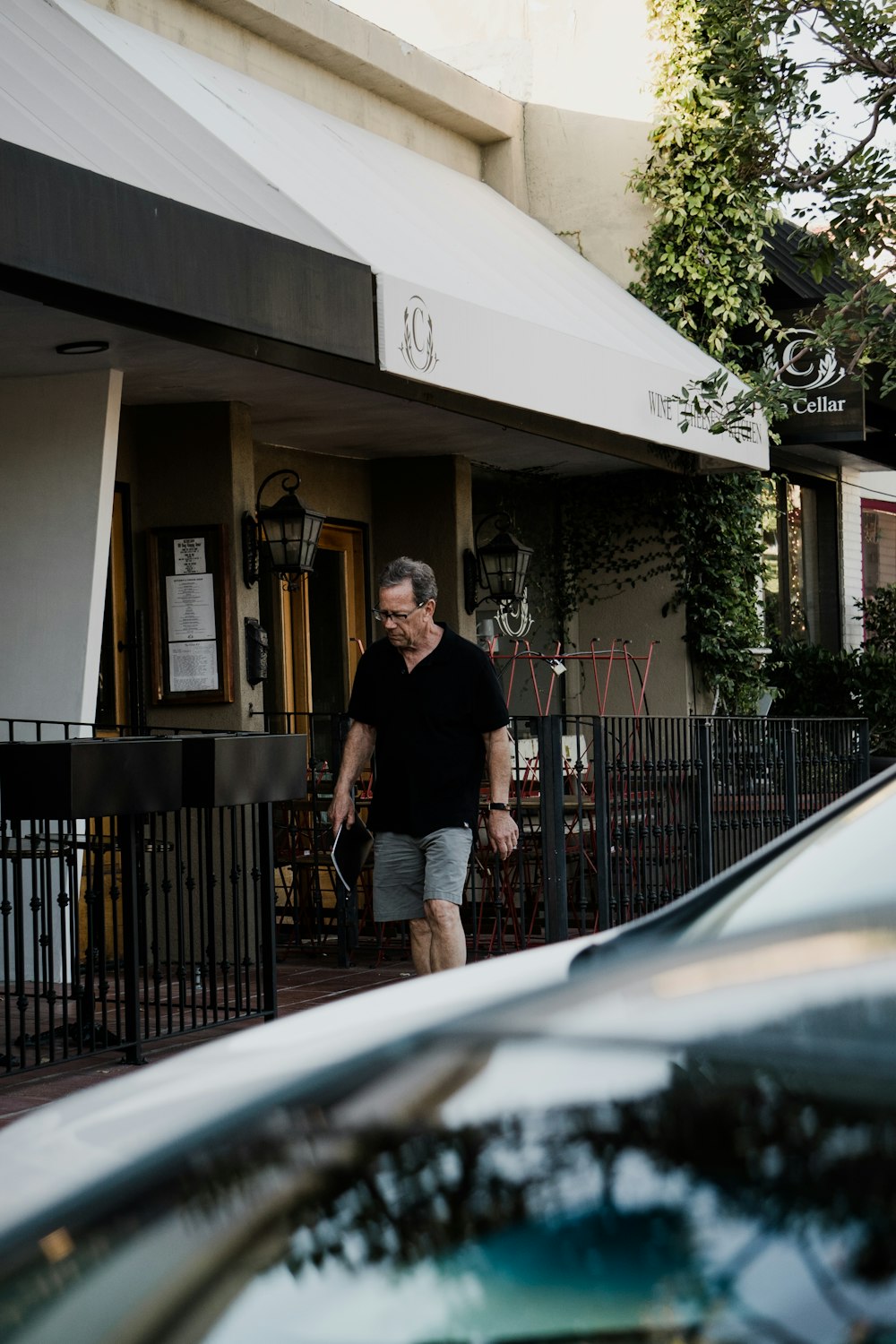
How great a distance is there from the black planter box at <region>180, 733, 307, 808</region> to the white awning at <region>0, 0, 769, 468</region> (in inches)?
92.0

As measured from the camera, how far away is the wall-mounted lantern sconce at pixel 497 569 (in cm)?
1238

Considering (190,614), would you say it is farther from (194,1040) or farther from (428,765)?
(428,765)

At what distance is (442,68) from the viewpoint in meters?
12.5

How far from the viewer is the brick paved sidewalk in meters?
5.90

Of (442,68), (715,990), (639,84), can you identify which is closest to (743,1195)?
(715,990)

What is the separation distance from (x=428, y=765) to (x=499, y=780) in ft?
0.99

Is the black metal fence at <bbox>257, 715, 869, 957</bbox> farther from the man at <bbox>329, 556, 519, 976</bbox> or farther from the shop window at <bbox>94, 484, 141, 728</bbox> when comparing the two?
the man at <bbox>329, 556, 519, 976</bbox>

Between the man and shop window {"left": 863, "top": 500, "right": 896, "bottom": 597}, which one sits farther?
shop window {"left": 863, "top": 500, "right": 896, "bottom": 597}

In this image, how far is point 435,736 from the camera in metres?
6.14

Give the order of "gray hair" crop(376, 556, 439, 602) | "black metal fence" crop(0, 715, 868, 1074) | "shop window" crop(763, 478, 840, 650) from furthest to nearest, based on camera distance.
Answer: "shop window" crop(763, 478, 840, 650), "black metal fence" crop(0, 715, 868, 1074), "gray hair" crop(376, 556, 439, 602)

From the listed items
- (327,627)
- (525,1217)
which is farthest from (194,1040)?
(525,1217)

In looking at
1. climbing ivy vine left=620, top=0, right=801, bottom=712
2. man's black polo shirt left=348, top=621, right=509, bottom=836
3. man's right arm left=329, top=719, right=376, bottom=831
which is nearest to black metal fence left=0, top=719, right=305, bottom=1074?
man's right arm left=329, top=719, right=376, bottom=831

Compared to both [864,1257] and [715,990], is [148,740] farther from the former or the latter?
[864,1257]

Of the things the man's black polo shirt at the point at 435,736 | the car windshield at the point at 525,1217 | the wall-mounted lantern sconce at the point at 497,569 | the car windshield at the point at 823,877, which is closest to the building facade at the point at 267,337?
the wall-mounted lantern sconce at the point at 497,569
